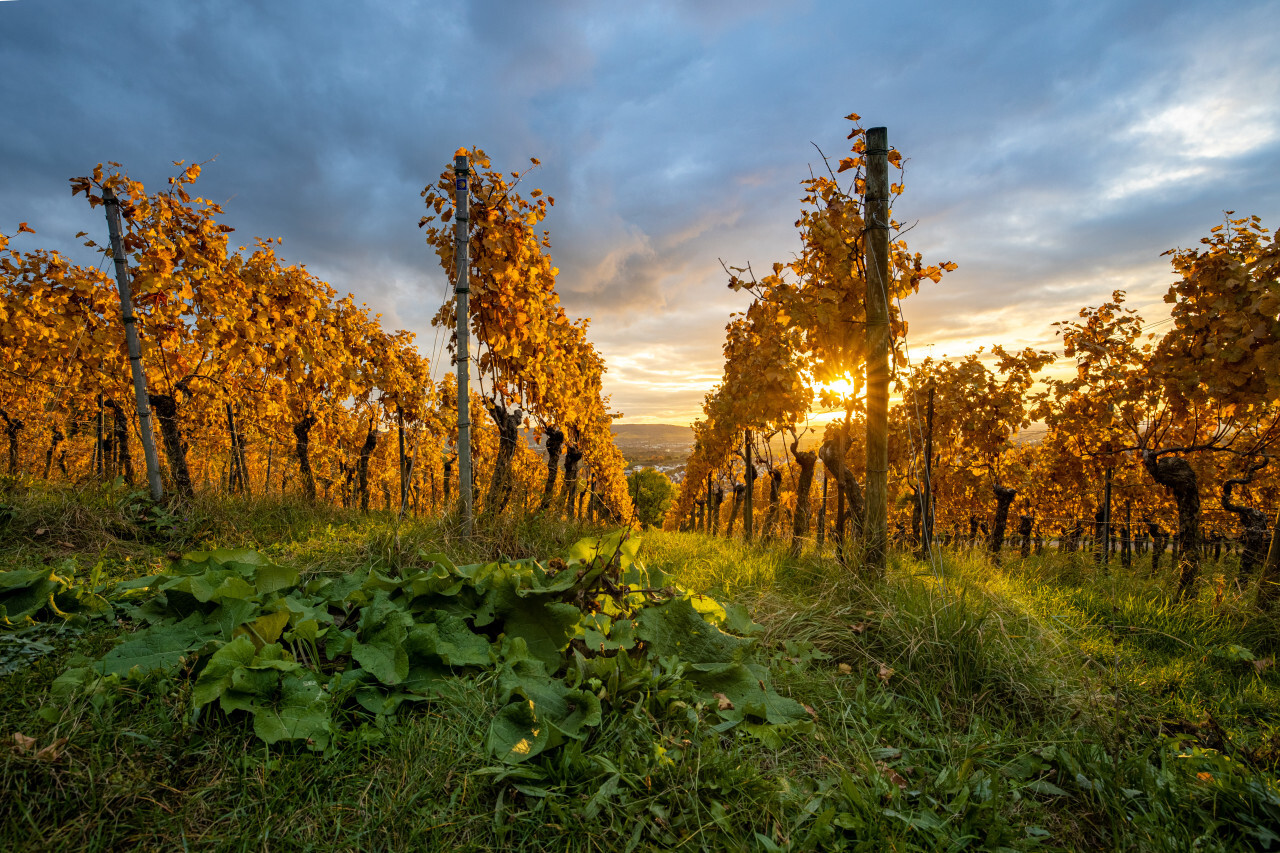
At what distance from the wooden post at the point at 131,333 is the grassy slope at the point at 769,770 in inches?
148

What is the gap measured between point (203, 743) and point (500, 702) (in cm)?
92

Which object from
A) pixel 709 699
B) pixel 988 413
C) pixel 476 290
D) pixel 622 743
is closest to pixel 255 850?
pixel 622 743

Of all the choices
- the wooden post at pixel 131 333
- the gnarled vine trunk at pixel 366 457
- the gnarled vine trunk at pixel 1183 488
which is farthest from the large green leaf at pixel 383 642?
the gnarled vine trunk at pixel 366 457

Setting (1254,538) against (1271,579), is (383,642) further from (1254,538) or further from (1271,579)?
(1254,538)

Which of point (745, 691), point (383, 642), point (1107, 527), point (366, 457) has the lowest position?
point (1107, 527)

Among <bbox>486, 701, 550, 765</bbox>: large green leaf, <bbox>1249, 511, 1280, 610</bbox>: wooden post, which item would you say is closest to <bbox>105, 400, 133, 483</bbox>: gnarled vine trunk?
<bbox>486, 701, 550, 765</bbox>: large green leaf

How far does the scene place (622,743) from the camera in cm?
167

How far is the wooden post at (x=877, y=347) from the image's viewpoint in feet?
11.6

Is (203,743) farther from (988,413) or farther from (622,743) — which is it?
(988,413)

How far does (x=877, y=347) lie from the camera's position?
3.67 meters

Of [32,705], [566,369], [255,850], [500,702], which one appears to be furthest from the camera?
[566,369]

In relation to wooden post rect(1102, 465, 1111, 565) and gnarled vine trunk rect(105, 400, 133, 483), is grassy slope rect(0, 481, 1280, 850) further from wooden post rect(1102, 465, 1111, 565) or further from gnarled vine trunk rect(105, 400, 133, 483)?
gnarled vine trunk rect(105, 400, 133, 483)

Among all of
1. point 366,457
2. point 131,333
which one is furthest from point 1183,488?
point 366,457

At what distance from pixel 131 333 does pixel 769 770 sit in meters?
6.67
